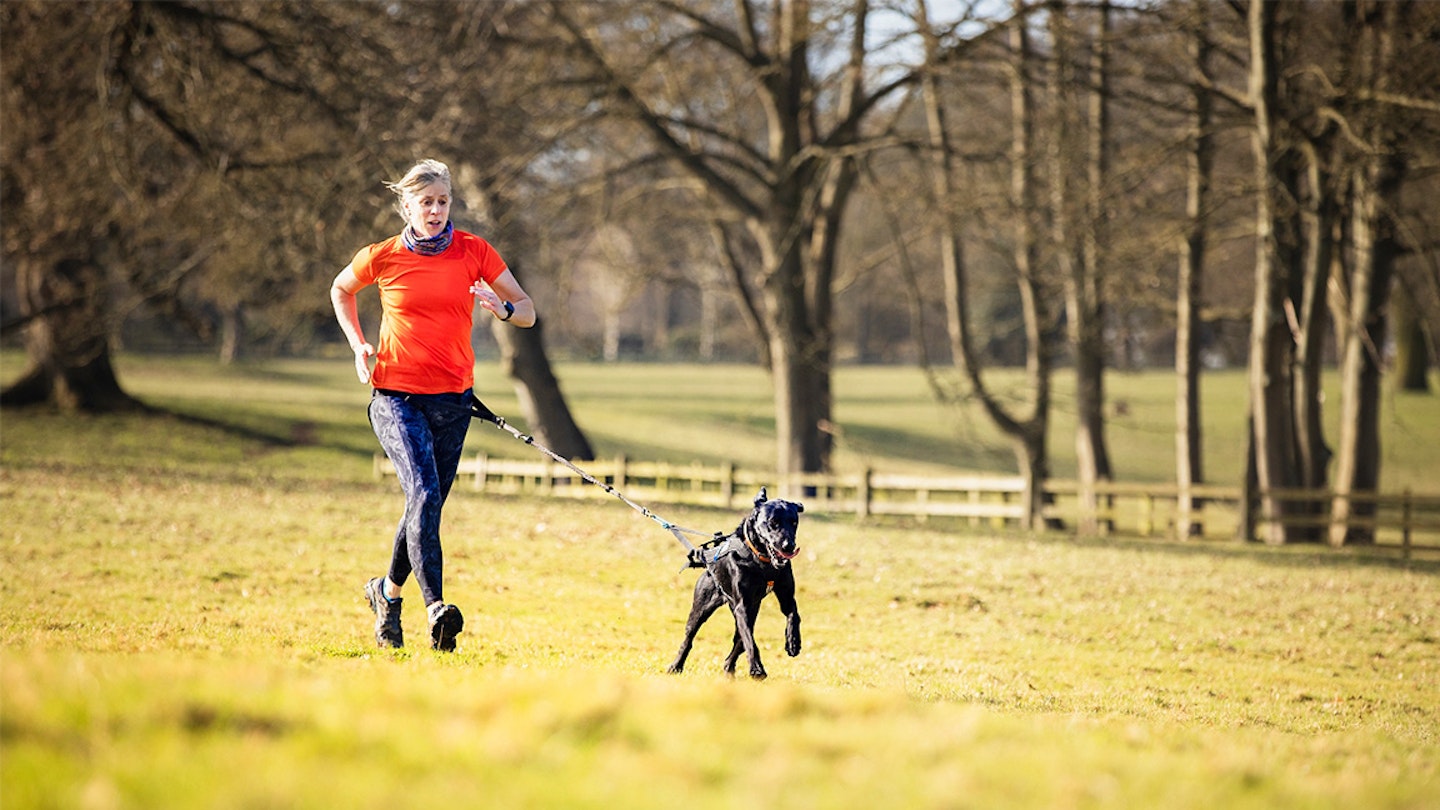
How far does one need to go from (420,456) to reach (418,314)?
765mm

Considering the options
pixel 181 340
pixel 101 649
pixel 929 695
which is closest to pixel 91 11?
pixel 101 649

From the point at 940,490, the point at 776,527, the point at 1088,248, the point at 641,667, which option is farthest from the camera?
the point at 940,490

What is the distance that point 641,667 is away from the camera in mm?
7621

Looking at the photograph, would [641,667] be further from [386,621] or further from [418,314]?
[418,314]

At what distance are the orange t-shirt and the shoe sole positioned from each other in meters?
1.20

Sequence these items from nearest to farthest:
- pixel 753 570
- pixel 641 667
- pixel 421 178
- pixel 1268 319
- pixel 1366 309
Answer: pixel 753 570
pixel 421 178
pixel 641 667
pixel 1268 319
pixel 1366 309

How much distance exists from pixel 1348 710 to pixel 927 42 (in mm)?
14261

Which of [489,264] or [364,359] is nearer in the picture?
[364,359]

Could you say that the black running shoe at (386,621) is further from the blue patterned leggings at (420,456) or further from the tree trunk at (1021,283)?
the tree trunk at (1021,283)

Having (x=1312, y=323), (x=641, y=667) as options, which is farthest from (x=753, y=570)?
(x=1312, y=323)

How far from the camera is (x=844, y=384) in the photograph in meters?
62.6

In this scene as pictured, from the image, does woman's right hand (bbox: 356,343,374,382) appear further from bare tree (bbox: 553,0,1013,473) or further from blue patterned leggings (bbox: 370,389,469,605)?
bare tree (bbox: 553,0,1013,473)

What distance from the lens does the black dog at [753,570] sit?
20.7 feet

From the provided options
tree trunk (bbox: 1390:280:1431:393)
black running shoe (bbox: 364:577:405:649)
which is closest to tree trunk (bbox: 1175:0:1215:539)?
black running shoe (bbox: 364:577:405:649)
